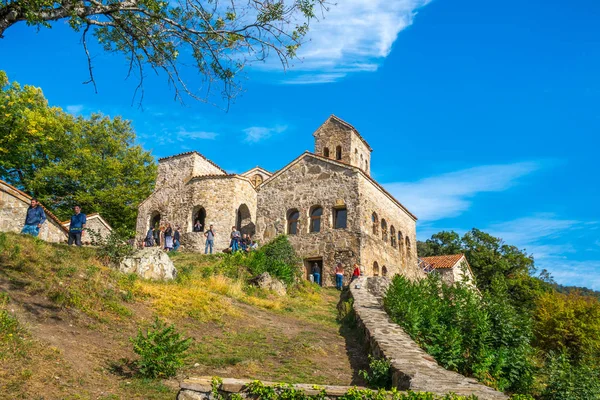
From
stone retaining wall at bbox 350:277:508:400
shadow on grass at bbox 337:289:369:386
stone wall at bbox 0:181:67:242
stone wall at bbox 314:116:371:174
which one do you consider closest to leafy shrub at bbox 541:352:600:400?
stone retaining wall at bbox 350:277:508:400

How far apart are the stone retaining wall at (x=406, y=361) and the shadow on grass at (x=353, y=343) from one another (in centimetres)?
24

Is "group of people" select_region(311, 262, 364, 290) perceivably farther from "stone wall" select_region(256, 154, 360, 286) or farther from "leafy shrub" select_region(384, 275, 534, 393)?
"leafy shrub" select_region(384, 275, 534, 393)

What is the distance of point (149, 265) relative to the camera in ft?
42.6

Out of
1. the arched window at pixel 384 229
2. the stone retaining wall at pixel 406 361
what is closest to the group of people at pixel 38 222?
the stone retaining wall at pixel 406 361

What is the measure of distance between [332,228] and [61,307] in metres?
17.1

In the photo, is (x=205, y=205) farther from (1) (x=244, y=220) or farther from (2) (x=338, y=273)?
(2) (x=338, y=273)

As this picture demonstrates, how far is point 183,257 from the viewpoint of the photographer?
757 inches

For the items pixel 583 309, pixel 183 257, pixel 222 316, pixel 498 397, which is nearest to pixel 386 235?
pixel 583 309

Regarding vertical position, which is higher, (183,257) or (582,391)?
(183,257)

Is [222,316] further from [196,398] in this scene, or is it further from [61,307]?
[196,398]

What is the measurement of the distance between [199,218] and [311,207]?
7393mm

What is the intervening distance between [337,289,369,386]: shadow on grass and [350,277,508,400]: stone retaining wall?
0.24 metres

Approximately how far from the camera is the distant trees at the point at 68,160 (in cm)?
2872

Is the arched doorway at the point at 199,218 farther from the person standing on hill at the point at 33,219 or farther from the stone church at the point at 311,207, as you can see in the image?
the person standing on hill at the point at 33,219
